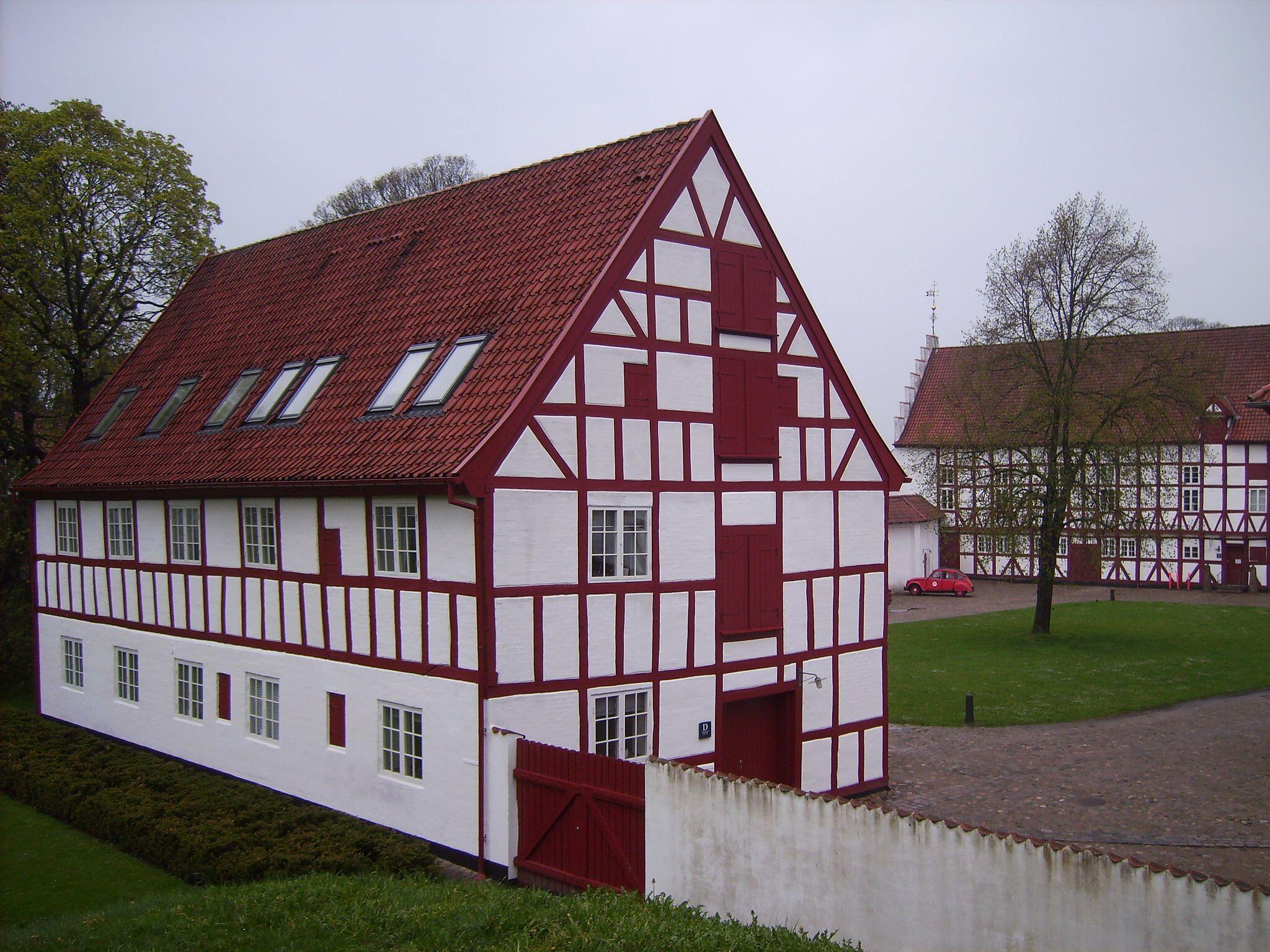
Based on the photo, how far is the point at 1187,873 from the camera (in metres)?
8.75

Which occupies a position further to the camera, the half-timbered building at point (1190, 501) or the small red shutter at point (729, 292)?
the half-timbered building at point (1190, 501)

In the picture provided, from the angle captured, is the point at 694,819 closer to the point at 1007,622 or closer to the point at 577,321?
the point at 577,321

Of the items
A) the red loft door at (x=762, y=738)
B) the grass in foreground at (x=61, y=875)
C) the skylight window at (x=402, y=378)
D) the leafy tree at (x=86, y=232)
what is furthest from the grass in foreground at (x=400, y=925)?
the leafy tree at (x=86, y=232)

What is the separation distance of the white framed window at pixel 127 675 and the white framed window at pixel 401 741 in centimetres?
800

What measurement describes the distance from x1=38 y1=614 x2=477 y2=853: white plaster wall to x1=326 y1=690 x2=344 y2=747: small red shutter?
0.24ft

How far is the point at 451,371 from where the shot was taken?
16.4 metres

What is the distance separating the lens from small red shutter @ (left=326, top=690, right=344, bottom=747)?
1658 cm

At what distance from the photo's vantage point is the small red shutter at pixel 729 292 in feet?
56.2

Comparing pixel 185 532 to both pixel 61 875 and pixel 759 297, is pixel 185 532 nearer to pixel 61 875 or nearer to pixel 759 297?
pixel 61 875

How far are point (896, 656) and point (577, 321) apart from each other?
70.3ft

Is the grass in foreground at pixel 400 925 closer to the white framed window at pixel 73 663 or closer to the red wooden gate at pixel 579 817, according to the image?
the red wooden gate at pixel 579 817

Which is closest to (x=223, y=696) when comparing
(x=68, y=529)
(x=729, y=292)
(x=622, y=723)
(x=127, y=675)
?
(x=127, y=675)

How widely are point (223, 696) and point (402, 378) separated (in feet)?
21.7

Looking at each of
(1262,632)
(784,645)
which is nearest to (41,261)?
(784,645)
